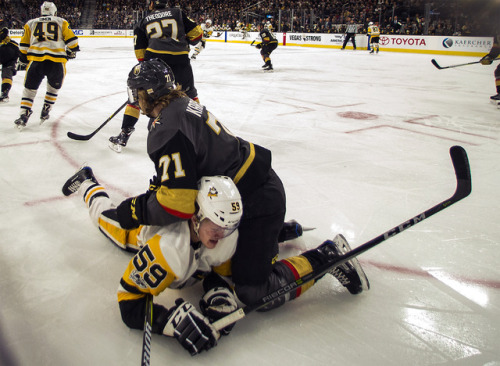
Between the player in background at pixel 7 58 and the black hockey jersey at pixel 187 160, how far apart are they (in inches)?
199

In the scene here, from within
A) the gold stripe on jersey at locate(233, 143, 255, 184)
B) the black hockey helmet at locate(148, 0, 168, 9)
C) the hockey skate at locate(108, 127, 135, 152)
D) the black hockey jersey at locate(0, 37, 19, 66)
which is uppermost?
the black hockey helmet at locate(148, 0, 168, 9)

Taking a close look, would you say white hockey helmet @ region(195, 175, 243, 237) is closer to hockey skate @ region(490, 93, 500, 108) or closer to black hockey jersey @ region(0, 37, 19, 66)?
black hockey jersey @ region(0, 37, 19, 66)

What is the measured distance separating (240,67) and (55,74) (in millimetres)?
6090

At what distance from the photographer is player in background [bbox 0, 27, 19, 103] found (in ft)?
17.5

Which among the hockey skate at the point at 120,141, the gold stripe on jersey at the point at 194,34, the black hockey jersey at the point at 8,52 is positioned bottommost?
the hockey skate at the point at 120,141

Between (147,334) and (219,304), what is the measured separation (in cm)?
28

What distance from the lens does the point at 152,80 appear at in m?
1.61

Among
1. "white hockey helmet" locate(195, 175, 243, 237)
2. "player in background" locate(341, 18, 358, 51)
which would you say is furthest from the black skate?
"player in background" locate(341, 18, 358, 51)

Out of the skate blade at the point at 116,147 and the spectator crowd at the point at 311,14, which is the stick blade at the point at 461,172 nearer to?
the skate blade at the point at 116,147

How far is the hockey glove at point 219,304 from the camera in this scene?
1400 mm

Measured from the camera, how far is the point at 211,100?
5.73 m

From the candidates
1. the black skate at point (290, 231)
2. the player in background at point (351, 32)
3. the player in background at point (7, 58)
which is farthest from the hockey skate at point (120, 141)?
the player in background at point (351, 32)

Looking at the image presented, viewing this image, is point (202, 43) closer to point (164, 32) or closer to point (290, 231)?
point (164, 32)

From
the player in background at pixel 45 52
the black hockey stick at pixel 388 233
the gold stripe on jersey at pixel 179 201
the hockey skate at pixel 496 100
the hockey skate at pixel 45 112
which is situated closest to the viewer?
the gold stripe on jersey at pixel 179 201
